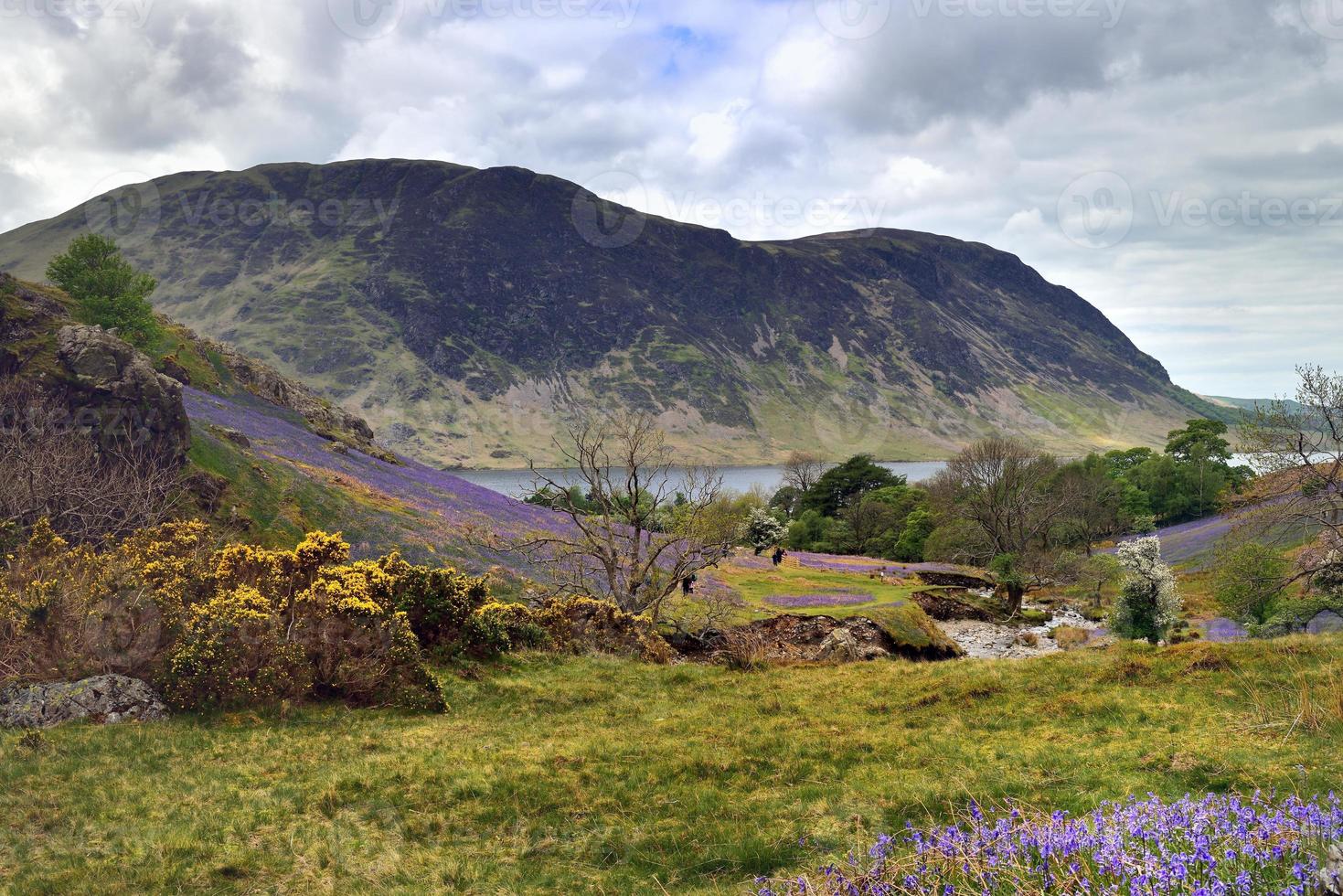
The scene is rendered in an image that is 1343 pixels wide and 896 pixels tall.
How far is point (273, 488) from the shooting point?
3612 cm

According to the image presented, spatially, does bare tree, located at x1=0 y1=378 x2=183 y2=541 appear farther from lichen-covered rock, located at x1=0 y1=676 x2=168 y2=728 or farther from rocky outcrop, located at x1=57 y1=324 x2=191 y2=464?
lichen-covered rock, located at x1=0 y1=676 x2=168 y2=728

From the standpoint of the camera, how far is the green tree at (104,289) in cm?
4897

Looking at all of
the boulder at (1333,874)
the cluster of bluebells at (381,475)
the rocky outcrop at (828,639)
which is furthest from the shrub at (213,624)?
the cluster of bluebells at (381,475)

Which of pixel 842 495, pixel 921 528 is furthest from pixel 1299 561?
pixel 842 495

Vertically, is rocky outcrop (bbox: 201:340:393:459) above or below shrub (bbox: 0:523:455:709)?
above

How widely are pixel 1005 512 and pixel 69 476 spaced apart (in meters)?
65.7

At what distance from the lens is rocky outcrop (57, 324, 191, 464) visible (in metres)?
29.8

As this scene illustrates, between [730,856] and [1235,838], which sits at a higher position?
[1235,838]

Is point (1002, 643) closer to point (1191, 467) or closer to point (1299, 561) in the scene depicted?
point (1299, 561)

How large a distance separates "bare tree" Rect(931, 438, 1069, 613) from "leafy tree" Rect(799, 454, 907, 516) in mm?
20453

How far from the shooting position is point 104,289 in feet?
169

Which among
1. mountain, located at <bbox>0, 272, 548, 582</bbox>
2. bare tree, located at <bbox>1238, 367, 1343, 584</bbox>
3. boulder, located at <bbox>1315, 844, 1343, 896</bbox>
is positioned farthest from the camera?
mountain, located at <bbox>0, 272, 548, 582</bbox>

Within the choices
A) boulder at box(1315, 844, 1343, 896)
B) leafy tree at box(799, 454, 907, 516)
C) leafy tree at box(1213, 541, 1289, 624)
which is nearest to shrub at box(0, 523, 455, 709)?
boulder at box(1315, 844, 1343, 896)

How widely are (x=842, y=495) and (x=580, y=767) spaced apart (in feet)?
332
